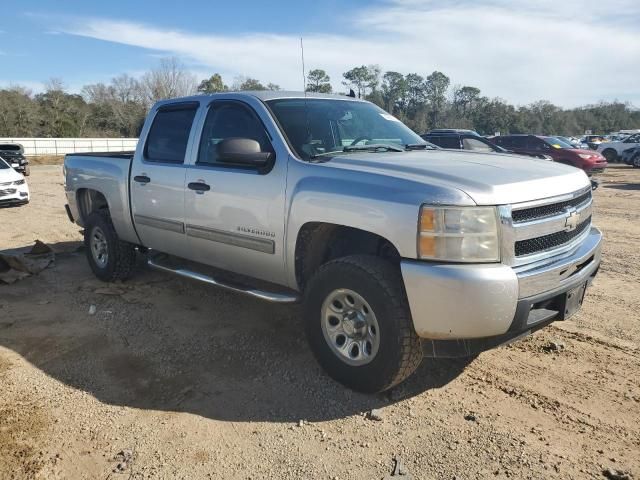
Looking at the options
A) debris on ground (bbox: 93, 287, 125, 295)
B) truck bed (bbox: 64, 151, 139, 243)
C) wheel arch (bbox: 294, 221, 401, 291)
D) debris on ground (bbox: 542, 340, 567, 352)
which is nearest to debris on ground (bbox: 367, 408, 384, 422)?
wheel arch (bbox: 294, 221, 401, 291)

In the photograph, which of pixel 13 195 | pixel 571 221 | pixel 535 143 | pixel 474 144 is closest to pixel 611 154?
pixel 535 143

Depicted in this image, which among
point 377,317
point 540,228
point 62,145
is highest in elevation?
point 540,228

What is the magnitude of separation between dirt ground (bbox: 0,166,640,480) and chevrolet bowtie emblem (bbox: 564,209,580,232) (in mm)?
1047

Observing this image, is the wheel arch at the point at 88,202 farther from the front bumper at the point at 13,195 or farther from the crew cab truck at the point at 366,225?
the front bumper at the point at 13,195

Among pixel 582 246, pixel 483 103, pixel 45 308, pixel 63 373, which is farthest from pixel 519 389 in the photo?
pixel 483 103

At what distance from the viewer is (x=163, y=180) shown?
5004 millimetres

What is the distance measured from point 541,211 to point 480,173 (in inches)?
17.0

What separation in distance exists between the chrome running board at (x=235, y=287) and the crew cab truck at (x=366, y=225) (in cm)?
2

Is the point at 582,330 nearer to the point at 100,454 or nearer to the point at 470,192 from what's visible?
the point at 470,192

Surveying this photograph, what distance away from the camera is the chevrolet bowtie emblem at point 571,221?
3.46 metres

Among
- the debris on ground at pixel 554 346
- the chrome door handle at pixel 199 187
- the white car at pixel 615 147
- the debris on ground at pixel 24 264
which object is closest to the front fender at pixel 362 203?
the chrome door handle at pixel 199 187

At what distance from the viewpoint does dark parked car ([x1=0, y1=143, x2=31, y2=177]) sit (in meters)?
21.4

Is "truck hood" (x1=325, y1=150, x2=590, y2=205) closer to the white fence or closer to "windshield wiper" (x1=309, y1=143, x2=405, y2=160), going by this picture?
"windshield wiper" (x1=309, y1=143, x2=405, y2=160)

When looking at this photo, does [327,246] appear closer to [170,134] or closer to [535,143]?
[170,134]
